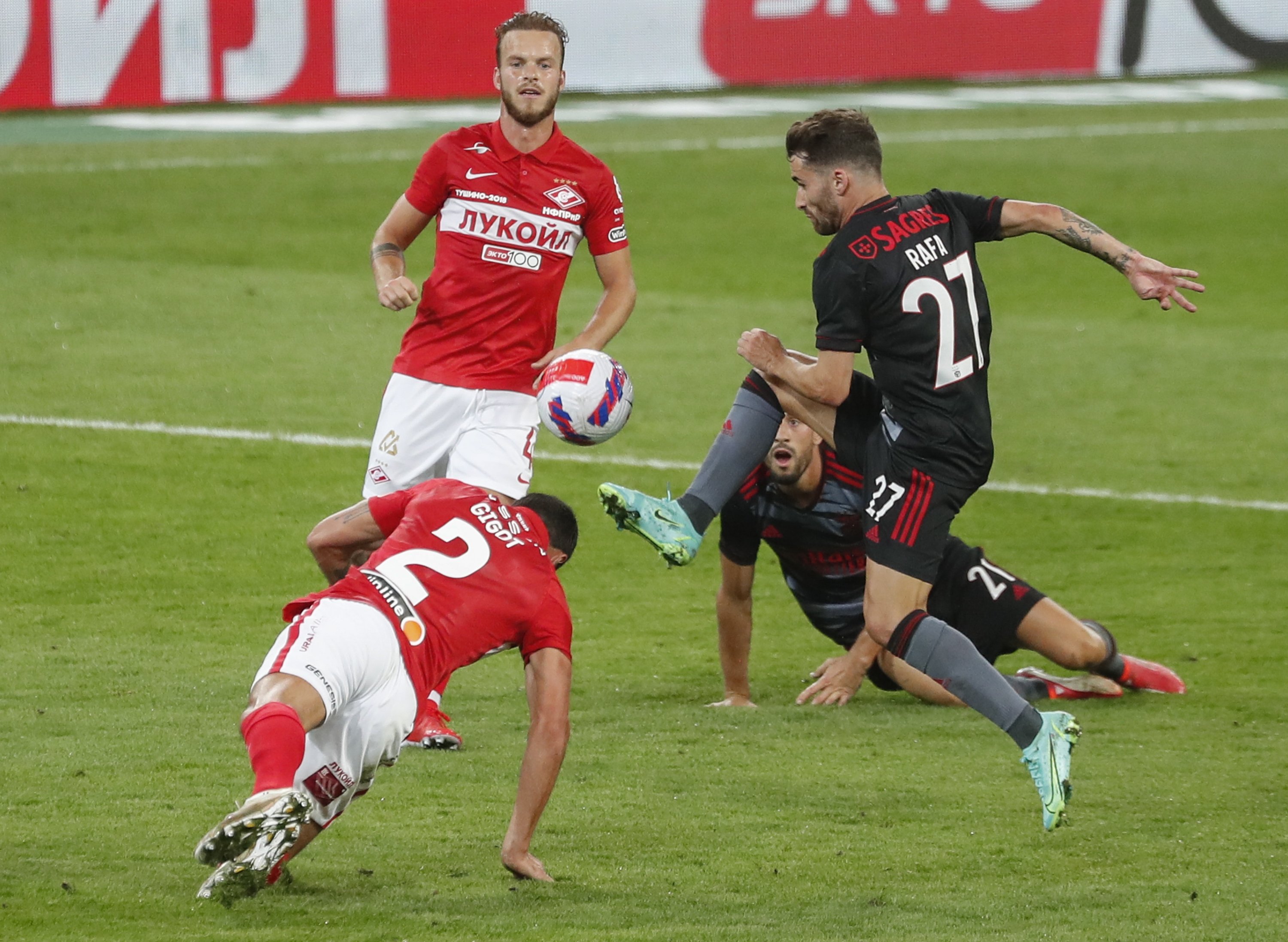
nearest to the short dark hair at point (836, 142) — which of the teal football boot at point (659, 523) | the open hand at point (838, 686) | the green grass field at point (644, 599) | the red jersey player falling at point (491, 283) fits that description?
the teal football boot at point (659, 523)

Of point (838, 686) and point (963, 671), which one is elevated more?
point (963, 671)

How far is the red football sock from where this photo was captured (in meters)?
4.90

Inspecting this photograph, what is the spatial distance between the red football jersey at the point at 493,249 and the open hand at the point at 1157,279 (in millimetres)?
2293

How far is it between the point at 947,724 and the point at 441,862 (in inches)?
110

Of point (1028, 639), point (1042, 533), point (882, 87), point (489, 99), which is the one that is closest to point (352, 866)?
point (1028, 639)

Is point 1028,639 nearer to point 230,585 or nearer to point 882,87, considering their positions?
point 230,585

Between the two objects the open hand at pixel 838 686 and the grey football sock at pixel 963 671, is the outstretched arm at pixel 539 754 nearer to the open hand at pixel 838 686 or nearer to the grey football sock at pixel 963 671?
the grey football sock at pixel 963 671

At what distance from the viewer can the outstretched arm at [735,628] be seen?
8.04 m

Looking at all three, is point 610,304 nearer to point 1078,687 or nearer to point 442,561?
point 442,561

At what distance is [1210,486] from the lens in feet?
40.0

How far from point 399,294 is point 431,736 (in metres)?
1.69

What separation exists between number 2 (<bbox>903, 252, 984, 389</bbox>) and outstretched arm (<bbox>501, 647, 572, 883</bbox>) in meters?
1.75

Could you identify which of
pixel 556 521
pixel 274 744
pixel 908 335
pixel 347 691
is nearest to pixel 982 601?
pixel 908 335

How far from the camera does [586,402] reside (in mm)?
6859
